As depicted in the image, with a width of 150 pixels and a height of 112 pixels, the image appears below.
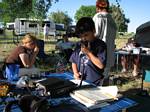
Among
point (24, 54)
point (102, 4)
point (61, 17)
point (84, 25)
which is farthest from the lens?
point (61, 17)

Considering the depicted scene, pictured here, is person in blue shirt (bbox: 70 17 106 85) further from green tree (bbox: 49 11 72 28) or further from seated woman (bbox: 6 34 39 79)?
green tree (bbox: 49 11 72 28)

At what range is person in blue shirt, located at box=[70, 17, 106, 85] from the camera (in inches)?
151

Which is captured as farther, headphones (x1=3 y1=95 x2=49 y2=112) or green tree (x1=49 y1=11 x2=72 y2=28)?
green tree (x1=49 y1=11 x2=72 y2=28)

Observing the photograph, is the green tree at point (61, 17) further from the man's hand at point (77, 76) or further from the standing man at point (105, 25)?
the man's hand at point (77, 76)

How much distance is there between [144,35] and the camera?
10070 mm

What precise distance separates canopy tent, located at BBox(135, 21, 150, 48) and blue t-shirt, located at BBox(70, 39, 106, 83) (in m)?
6.09

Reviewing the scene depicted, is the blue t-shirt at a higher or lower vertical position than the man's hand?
higher

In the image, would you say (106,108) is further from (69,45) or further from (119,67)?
(69,45)

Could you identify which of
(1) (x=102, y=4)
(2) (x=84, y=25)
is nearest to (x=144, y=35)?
(1) (x=102, y=4)

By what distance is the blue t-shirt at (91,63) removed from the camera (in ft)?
13.0

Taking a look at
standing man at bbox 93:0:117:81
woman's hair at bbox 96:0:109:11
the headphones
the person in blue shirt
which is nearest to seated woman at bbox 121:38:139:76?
standing man at bbox 93:0:117:81

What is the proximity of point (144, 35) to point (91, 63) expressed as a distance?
639cm

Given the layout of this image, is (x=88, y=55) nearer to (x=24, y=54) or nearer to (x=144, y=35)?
(x=24, y=54)

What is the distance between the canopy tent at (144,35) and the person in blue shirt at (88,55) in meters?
6.09
